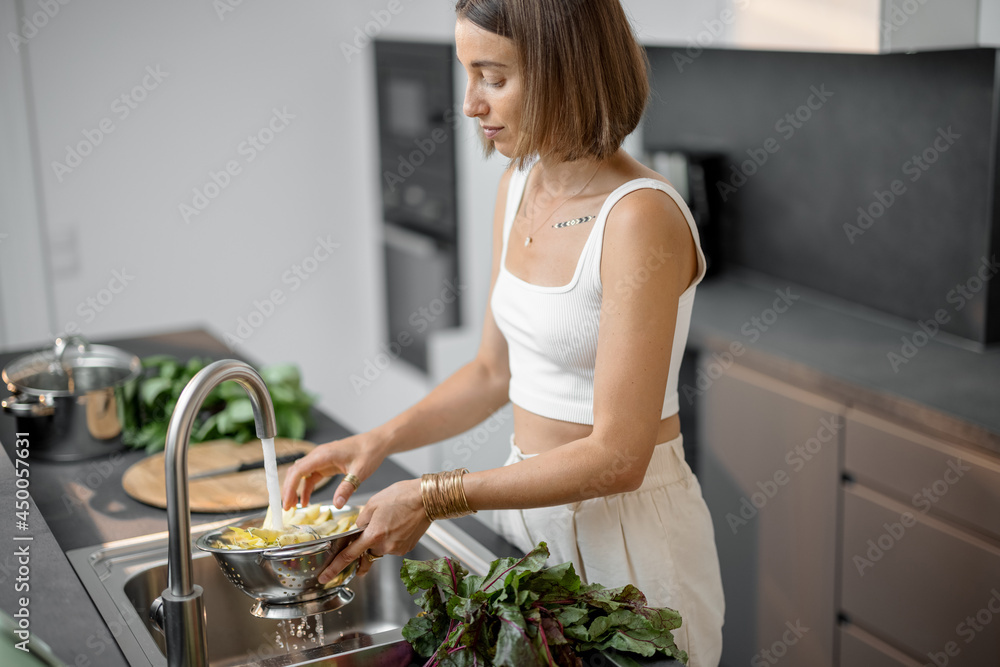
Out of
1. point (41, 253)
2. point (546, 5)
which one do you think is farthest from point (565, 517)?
point (41, 253)

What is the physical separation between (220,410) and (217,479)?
24 cm

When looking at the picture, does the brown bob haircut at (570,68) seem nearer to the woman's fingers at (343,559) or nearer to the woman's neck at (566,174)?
the woman's neck at (566,174)

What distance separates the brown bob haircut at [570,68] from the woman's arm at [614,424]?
4.8 inches

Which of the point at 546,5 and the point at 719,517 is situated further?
the point at 719,517

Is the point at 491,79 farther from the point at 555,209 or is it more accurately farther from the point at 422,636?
the point at 422,636

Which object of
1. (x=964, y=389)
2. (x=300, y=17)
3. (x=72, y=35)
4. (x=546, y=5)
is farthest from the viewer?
(x=300, y=17)

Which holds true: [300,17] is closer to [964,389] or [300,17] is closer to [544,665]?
[964,389]

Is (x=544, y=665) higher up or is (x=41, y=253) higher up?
(x=544, y=665)

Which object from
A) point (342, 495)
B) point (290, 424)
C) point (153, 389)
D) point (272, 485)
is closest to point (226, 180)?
point (153, 389)

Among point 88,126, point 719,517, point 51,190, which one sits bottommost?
point 719,517

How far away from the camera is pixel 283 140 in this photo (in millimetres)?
3637

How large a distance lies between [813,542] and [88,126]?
8.65 feet

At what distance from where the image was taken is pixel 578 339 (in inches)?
47.3

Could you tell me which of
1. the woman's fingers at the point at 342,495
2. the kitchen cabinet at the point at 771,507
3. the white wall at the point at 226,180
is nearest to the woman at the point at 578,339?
the woman's fingers at the point at 342,495
